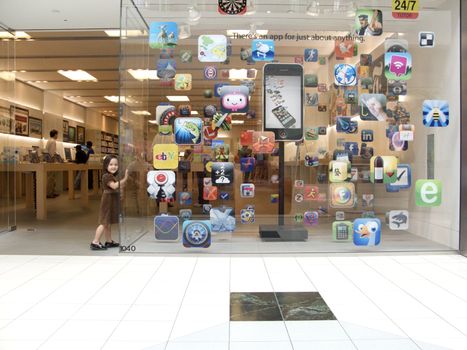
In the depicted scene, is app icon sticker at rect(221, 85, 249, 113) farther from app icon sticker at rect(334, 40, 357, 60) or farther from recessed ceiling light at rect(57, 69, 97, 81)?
recessed ceiling light at rect(57, 69, 97, 81)

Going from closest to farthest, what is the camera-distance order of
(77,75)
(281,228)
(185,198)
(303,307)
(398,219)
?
(303,307), (185,198), (398,219), (281,228), (77,75)

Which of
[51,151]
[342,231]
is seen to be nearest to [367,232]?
[342,231]

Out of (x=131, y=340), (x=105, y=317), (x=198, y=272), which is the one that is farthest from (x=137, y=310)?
(x=198, y=272)

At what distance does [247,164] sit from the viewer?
443 cm

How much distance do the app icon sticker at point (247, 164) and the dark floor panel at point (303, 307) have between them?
1638 mm

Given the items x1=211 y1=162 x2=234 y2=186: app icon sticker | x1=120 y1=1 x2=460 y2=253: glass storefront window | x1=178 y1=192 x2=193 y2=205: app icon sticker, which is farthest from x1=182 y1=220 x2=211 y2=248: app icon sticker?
x1=211 y1=162 x2=234 y2=186: app icon sticker

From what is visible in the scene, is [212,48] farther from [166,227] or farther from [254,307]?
[254,307]

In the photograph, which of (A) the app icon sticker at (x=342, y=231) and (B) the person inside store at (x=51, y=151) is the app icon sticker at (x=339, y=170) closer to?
(A) the app icon sticker at (x=342, y=231)

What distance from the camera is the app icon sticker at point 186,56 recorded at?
4.39 metres

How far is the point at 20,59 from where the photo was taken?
821 cm

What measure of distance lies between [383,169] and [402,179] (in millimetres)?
225

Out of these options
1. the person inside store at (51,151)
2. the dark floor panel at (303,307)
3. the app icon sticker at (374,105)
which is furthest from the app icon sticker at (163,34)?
the person inside store at (51,151)

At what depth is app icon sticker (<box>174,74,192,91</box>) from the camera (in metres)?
4.41

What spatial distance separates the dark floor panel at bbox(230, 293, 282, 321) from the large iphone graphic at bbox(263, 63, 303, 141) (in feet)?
6.32
